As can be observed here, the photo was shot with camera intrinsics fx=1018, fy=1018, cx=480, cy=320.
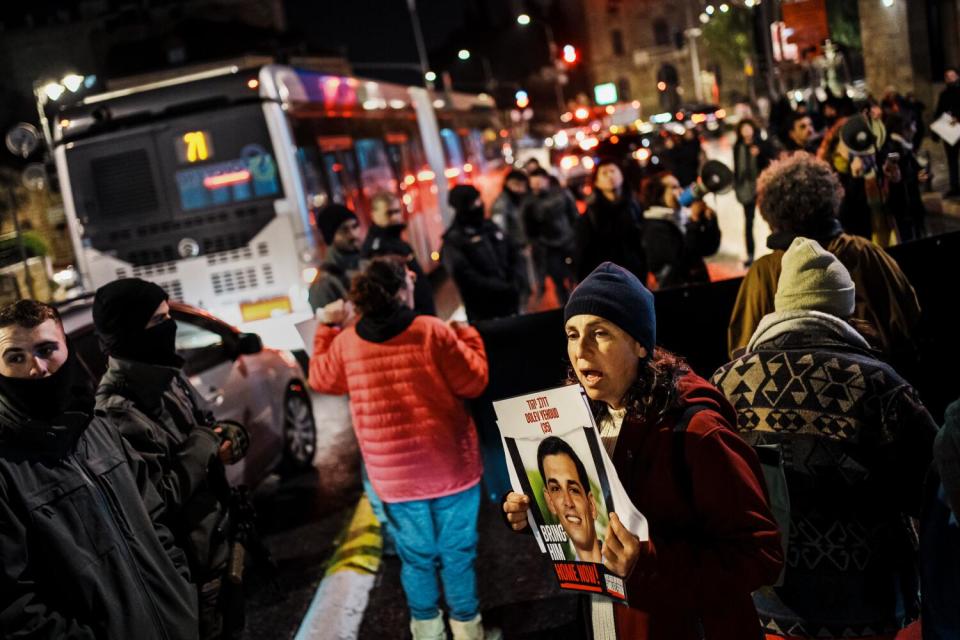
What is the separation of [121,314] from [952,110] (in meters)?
12.7

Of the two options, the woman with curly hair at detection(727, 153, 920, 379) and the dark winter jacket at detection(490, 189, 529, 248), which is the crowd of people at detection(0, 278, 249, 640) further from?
the dark winter jacket at detection(490, 189, 529, 248)

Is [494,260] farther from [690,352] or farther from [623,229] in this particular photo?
[690,352]

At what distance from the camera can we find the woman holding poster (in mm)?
2414

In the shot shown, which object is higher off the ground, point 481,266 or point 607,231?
point 607,231

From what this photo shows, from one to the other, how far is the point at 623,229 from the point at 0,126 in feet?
173

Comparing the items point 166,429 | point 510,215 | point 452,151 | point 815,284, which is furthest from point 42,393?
point 452,151

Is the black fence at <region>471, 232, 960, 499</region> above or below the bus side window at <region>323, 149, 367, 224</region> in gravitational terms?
below

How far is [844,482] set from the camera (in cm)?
288

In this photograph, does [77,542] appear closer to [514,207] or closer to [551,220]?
[551,220]

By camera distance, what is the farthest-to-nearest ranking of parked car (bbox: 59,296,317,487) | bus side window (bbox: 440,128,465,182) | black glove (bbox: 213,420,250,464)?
1. bus side window (bbox: 440,128,465,182)
2. parked car (bbox: 59,296,317,487)
3. black glove (bbox: 213,420,250,464)

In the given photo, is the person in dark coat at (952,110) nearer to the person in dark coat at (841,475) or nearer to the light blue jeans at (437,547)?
the light blue jeans at (437,547)

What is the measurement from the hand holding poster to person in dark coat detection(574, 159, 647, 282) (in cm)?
586

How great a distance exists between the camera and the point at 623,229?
27.1 feet

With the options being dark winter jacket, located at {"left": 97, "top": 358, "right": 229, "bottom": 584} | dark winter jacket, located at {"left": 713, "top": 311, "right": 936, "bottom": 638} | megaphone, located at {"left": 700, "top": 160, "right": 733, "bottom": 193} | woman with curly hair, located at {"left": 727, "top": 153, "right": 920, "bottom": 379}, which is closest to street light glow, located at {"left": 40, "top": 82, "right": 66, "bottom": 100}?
megaphone, located at {"left": 700, "top": 160, "right": 733, "bottom": 193}
